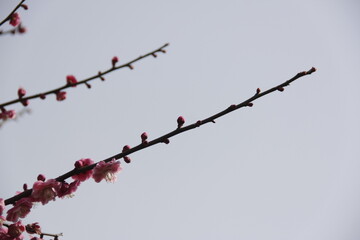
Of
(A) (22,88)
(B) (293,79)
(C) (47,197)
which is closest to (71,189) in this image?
(C) (47,197)

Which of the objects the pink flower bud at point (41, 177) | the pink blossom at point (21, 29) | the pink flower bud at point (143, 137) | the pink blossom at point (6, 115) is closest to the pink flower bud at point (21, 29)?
the pink blossom at point (21, 29)

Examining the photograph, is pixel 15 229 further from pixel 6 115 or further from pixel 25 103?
pixel 25 103

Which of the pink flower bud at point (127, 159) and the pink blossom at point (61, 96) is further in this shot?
the pink flower bud at point (127, 159)

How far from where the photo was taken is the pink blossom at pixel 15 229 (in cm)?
334

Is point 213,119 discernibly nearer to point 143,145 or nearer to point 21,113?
point 143,145

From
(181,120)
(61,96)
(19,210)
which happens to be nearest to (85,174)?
(19,210)

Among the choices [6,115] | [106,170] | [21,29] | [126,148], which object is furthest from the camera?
[21,29]

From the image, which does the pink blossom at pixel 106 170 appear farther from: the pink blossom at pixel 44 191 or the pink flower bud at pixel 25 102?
the pink flower bud at pixel 25 102

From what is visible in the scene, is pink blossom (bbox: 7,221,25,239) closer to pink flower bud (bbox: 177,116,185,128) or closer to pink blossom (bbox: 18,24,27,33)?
pink flower bud (bbox: 177,116,185,128)

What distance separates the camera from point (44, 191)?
324cm

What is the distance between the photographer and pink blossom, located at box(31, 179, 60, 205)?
10.6ft

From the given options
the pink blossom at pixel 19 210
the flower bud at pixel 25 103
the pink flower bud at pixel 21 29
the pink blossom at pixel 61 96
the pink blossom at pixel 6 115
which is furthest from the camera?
the pink flower bud at pixel 21 29

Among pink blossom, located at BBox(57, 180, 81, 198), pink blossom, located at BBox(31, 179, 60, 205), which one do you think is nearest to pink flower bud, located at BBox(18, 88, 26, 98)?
pink blossom, located at BBox(31, 179, 60, 205)

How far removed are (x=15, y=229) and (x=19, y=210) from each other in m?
0.23
